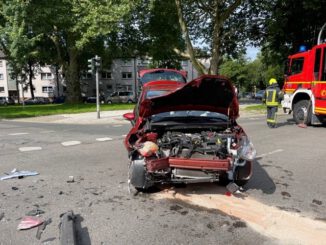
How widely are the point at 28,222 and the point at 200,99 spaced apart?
10.8ft

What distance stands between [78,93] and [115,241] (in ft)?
111

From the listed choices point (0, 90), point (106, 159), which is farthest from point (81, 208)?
point (0, 90)

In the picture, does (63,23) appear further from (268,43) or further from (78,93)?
(268,43)

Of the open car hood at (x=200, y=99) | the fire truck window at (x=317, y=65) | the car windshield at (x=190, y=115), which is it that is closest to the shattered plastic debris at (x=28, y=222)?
the open car hood at (x=200, y=99)

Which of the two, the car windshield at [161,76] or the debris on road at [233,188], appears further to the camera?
the car windshield at [161,76]

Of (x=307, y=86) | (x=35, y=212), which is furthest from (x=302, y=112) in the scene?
(x=35, y=212)

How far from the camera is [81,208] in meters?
4.84

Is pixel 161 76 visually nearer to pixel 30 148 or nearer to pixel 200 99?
pixel 30 148

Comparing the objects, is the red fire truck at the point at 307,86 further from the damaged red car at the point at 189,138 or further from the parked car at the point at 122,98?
the parked car at the point at 122,98

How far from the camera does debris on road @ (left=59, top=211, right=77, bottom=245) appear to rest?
3.66 m

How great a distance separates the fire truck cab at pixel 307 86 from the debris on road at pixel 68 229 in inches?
433

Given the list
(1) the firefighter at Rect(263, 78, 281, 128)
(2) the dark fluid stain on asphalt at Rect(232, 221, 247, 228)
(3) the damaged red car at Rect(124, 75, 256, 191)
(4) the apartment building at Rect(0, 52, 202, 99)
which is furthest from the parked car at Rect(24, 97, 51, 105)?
(2) the dark fluid stain on asphalt at Rect(232, 221, 247, 228)

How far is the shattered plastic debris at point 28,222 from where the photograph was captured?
421cm

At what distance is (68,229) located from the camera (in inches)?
155
